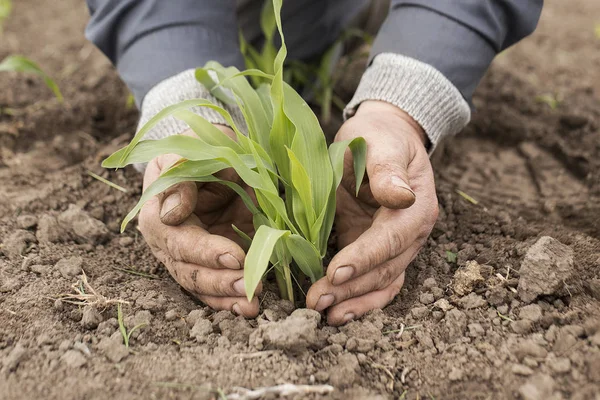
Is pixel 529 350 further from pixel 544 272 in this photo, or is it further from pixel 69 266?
pixel 69 266

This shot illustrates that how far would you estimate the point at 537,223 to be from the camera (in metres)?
1.58

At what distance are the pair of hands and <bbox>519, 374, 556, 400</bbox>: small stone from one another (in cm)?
36

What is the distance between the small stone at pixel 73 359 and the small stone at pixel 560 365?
2.80 ft

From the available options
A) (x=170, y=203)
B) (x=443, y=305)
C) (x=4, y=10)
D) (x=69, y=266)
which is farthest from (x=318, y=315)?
(x=4, y=10)

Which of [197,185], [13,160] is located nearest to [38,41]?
[13,160]

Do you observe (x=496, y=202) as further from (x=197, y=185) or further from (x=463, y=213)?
(x=197, y=185)

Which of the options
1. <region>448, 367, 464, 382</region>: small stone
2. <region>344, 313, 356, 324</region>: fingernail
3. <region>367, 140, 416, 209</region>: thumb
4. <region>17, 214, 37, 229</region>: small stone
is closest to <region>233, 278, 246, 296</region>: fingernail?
<region>344, 313, 356, 324</region>: fingernail

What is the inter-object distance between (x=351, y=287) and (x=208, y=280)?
0.99 ft

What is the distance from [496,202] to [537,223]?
22 centimetres

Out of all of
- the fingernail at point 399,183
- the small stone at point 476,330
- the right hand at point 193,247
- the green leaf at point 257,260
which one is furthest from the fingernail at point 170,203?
the small stone at point 476,330

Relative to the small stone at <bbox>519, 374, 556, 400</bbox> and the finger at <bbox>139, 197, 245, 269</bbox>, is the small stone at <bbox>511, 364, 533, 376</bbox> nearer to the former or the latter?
the small stone at <bbox>519, 374, 556, 400</bbox>

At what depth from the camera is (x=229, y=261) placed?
3.84ft

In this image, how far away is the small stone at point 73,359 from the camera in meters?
1.06

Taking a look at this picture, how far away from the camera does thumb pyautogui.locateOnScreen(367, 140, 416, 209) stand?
1.14m
